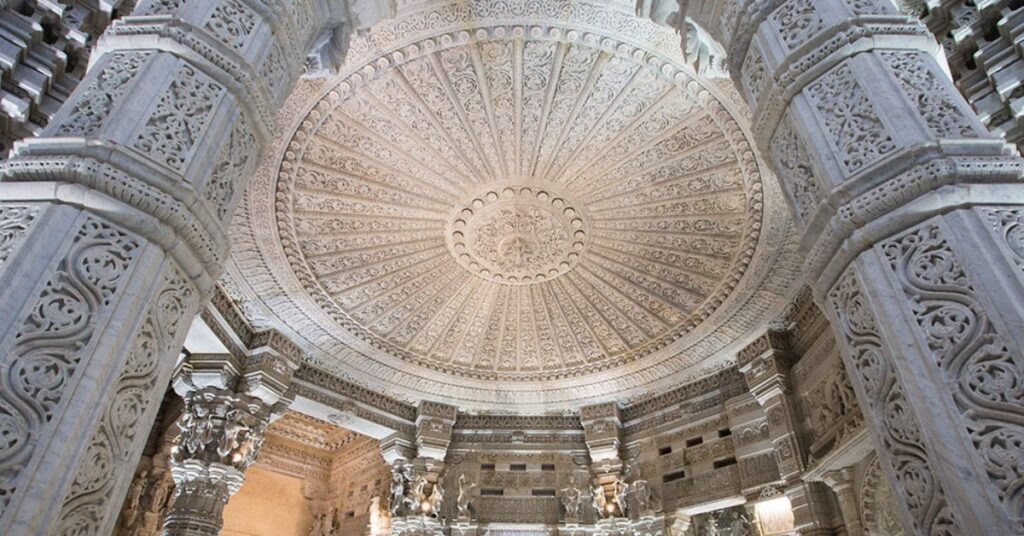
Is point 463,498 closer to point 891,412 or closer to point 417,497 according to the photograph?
point 417,497

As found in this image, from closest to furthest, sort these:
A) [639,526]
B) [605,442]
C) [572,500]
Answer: [639,526] → [572,500] → [605,442]

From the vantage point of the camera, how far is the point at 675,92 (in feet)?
27.6

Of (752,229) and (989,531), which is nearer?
(989,531)

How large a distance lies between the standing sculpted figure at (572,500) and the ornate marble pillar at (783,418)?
12.2 ft

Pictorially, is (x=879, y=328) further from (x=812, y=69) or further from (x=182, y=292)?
(x=182, y=292)

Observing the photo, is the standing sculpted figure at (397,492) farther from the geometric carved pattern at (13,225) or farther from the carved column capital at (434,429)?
the geometric carved pattern at (13,225)

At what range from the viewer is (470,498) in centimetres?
1198

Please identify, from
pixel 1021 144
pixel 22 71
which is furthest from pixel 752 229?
pixel 22 71

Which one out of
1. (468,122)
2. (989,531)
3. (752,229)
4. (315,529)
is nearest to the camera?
(989,531)

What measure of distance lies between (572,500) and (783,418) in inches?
165

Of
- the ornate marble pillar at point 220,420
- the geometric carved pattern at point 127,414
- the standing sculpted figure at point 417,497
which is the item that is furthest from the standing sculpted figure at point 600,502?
the geometric carved pattern at point 127,414

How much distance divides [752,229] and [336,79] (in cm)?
623

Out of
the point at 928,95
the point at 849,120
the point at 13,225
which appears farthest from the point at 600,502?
the point at 13,225

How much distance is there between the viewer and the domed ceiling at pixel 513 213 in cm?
816
